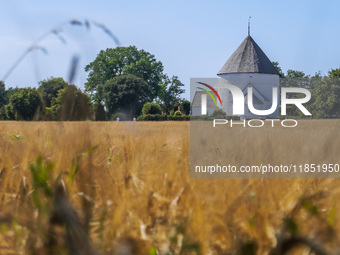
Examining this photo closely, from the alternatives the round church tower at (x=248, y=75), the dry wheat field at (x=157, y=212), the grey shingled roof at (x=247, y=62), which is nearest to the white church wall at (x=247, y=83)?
the round church tower at (x=248, y=75)

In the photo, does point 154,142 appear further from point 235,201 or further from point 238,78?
point 238,78

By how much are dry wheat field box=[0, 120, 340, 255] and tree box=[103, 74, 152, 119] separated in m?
58.2

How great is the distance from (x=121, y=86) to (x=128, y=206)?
60.4 metres

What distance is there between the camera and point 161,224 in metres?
0.97

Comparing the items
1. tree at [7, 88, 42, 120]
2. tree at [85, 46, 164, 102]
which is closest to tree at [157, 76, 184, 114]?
tree at [85, 46, 164, 102]

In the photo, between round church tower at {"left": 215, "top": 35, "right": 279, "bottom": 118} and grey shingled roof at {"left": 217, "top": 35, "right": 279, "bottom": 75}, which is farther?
grey shingled roof at {"left": 217, "top": 35, "right": 279, "bottom": 75}

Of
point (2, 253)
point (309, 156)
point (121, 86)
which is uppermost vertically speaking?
point (121, 86)

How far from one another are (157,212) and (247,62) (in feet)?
206

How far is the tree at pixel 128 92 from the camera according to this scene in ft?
198

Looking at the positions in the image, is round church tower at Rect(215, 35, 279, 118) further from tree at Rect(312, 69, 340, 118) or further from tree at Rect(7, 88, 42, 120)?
tree at Rect(7, 88, 42, 120)

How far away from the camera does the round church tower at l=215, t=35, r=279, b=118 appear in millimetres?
60188

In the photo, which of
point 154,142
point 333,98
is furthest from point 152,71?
point 154,142

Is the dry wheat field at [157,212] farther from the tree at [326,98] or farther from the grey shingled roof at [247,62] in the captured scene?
the grey shingled roof at [247,62]

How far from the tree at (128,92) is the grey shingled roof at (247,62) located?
978 cm
